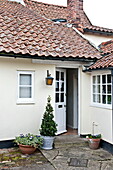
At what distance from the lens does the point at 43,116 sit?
27.5 ft

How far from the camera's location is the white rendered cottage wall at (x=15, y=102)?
26.5 feet

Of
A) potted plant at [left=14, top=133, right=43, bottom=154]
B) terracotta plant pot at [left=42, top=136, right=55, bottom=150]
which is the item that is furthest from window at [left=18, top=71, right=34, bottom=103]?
terracotta plant pot at [left=42, top=136, right=55, bottom=150]

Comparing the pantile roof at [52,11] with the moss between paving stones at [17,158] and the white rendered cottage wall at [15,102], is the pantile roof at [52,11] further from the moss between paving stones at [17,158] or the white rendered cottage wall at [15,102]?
the moss between paving stones at [17,158]

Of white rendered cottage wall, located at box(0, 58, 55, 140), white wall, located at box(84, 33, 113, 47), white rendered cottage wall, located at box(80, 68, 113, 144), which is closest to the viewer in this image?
white rendered cottage wall, located at box(0, 58, 55, 140)

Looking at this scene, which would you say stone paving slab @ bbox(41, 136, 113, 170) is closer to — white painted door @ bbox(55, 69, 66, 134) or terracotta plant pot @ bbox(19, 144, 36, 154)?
terracotta plant pot @ bbox(19, 144, 36, 154)

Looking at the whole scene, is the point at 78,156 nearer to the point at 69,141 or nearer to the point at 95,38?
the point at 69,141

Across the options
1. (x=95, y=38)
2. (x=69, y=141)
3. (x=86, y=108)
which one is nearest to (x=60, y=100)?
(x=86, y=108)

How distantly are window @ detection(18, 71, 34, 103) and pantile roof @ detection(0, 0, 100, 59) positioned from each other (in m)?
1.04

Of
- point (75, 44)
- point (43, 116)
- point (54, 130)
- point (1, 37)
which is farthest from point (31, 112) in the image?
point (75, 44)

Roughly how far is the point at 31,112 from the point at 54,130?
1277 mm

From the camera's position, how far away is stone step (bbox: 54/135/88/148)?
8.47 m

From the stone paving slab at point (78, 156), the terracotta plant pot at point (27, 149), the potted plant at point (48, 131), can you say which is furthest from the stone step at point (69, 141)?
the terracotta plant pot at point (27, 149)

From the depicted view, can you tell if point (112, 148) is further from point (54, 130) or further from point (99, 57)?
point (99, 57)

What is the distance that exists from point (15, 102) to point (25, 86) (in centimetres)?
79
